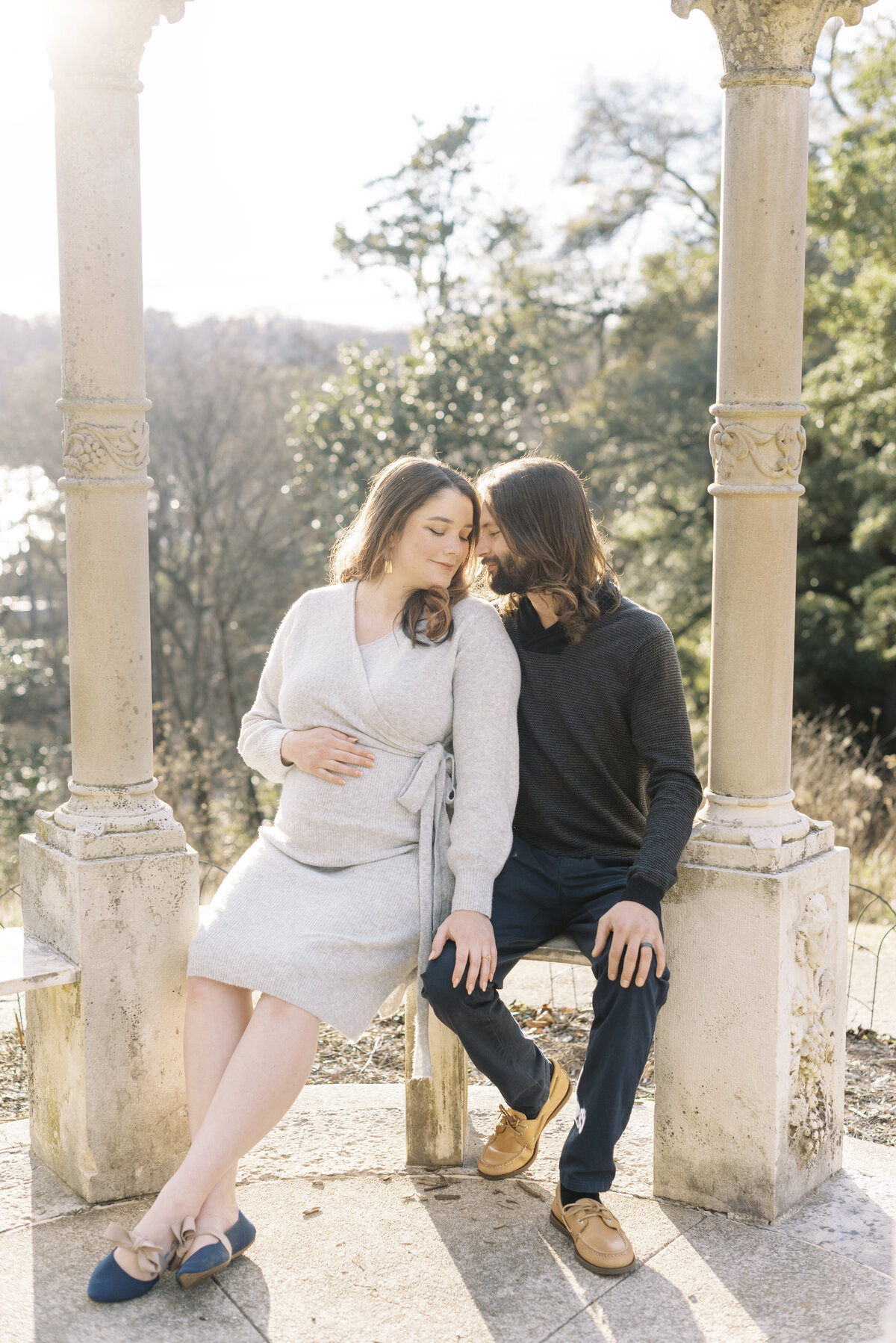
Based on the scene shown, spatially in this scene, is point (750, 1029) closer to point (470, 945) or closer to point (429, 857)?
point (470, 945)

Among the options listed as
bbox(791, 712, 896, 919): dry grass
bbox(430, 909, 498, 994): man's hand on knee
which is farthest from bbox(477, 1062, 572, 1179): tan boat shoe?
bbox(791, 712, 896, 919): dry grass

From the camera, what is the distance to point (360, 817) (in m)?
2.68

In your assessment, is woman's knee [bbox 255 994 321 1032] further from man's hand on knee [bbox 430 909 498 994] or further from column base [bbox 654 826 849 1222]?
column base [bbox 654 826 849 1222]

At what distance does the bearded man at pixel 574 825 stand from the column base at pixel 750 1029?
0.19m

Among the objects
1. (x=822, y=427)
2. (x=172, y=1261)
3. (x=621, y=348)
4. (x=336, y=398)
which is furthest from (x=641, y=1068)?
(x=621, y=348)

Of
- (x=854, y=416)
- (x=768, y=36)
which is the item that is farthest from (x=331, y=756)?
(x=854, y=416)

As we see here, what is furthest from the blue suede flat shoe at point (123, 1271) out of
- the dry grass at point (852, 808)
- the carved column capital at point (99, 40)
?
the dry grass at point (852, 808)

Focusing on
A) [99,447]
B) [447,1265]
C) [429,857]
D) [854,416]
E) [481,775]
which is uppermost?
[854,416]

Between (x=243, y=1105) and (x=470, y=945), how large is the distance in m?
0.54

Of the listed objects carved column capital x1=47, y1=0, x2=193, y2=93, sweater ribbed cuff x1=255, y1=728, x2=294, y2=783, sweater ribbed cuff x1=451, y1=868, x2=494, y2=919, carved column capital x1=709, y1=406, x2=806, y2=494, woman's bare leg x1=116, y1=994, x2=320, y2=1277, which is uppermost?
carved column capital x1=47, y1=0, x2=193, y2=93

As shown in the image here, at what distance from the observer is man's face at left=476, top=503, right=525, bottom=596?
2785 millimetres

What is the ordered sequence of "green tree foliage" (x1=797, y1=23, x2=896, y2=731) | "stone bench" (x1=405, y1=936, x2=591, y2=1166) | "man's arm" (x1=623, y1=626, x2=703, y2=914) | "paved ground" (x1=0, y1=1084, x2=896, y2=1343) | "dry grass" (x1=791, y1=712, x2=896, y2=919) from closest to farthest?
"paved ground" (x1=0, y1=1084, x2=896, y2=1343) → "man's arm" (x1=623, y1=626, x2=703, y2=914) → "stone bench" (x1=405, y1=936, x2=591, y2=1166) → "dry grass" (x1=791, y1=712, x2=896, y2=919) → "green tree foliage" (x1=797, y1=23, x2=896, y2=731)

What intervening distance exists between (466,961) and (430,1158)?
2.28 feet

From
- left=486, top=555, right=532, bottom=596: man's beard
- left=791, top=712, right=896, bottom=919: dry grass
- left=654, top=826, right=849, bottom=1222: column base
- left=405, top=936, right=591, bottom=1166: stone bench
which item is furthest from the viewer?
left=791, top=712, right=896, bottom=919: dry grass
